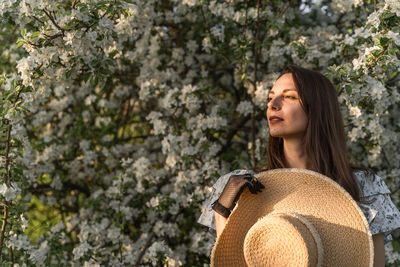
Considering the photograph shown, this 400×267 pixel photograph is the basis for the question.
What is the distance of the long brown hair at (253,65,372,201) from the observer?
1846mm

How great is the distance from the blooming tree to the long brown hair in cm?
48

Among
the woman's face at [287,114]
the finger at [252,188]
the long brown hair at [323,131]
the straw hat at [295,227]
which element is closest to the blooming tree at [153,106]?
the long brown hair at [323,131]

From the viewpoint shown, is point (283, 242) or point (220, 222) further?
point (220, 222)

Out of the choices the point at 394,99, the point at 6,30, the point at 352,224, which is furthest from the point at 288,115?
the point at 6,30

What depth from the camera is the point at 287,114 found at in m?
1.85

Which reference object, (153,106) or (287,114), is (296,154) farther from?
(153,106)

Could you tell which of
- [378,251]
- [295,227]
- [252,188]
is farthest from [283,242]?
[378,251]

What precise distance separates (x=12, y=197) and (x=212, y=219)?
112 cm

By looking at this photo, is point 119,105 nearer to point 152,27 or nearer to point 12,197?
point 152,27

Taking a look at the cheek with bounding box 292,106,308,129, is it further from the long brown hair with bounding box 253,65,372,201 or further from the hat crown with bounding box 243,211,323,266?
the hat crown with bounding box 243,211,323,266

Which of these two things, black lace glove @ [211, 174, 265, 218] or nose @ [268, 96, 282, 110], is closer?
black lace glove @ [211, 174, 265, 218]

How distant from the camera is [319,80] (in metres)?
1.92

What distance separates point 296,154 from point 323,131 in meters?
0.15

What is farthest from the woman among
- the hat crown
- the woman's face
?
the hat crown
